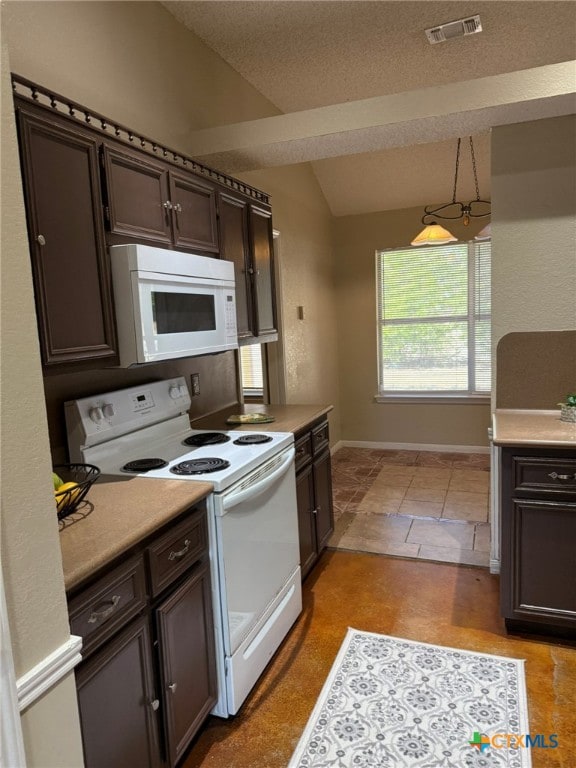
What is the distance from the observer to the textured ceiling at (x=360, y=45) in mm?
2658

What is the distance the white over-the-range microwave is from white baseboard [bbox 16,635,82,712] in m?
1.06

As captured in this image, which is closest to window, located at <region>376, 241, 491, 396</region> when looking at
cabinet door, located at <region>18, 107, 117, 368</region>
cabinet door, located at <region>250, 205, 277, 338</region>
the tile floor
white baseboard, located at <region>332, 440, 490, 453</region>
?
white baseboard, located at <region>332, 440, 490, 453</region>

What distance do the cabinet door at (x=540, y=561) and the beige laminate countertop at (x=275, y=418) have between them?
1117 mm

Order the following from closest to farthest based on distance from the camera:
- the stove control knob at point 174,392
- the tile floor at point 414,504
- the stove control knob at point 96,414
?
the stove control knob at point 96,414
the stove control knob at point 174,392
the tile floor at point 414,504

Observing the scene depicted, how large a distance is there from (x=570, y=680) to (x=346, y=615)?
1005mm

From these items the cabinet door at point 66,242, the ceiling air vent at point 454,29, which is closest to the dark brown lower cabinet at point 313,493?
the cabinet door at point 66,242

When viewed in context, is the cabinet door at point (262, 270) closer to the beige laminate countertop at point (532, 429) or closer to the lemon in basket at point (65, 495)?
the beige laminate countertop at point (532, 429)

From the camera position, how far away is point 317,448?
3031mm

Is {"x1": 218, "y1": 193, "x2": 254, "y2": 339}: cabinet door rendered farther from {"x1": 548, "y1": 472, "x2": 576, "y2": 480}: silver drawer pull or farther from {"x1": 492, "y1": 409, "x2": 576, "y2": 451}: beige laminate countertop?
{"x1": 548, "y1": 472, "x2": 576, "y2": 480}: silver drawer pull

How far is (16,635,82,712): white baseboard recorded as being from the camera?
2.98ft

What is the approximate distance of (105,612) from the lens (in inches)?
52.3

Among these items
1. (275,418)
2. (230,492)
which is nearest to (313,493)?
(275,418)

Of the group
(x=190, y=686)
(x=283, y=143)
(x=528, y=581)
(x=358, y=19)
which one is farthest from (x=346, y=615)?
(x=358, y=19)

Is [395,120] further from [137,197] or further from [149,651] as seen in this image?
[149,651]
